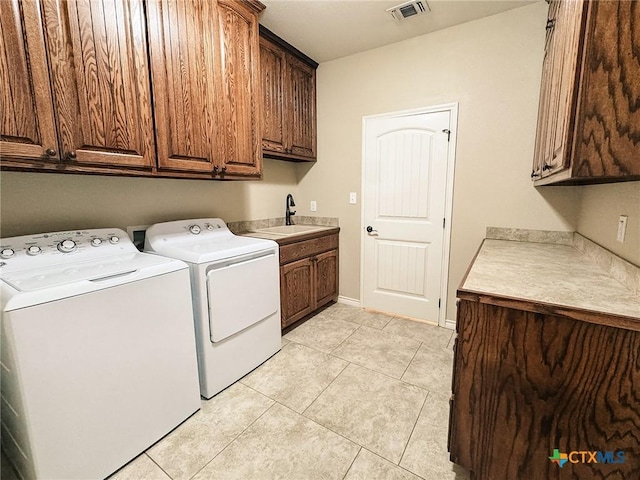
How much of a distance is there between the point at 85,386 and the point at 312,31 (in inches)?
112

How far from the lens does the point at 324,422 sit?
157 centimetres

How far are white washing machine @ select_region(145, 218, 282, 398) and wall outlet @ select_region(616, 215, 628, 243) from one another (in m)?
1.92

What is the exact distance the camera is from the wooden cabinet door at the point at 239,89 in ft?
6.38

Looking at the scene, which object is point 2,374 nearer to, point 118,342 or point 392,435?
point 118,342

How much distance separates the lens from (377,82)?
8.94 ft

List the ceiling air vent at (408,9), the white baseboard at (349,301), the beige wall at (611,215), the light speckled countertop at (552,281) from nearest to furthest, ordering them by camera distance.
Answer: the light speckled countertop at (552,281) < the beige wall at (611,215) < the ceiling air vent at (408,9) < the white baseboard at (349,301)

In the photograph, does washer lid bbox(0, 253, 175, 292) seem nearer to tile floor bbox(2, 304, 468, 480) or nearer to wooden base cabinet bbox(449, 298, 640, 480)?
tile floor bbox(2, 304, 468, 480)

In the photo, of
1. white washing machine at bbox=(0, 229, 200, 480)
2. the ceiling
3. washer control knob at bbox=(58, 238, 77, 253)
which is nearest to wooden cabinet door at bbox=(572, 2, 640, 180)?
the ceiling

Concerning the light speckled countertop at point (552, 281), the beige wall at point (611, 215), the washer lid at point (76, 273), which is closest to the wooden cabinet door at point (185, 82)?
the washer lid at point (76, 273)

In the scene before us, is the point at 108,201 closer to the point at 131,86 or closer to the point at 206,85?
the point at 131,86

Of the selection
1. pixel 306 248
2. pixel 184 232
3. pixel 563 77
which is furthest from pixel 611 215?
pixel 184 232

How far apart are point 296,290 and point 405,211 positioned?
1289 millimetres

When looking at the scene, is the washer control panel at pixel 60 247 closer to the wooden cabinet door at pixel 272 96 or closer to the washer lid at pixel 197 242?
the washer lid at pixel 197 242

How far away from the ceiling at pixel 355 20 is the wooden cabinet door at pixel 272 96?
165 millimetres
